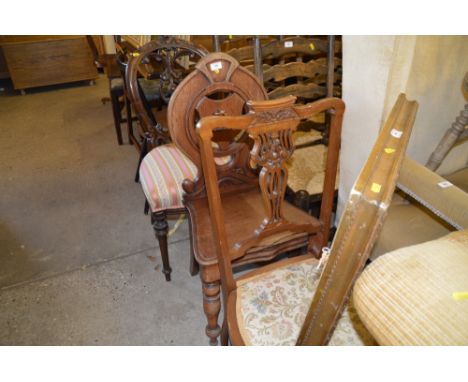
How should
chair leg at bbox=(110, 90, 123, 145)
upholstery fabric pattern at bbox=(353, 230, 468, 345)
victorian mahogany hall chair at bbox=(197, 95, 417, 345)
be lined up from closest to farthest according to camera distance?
upholstery fabric pattern at bbox=(353, 230, 468, 345)
victorian mahogany hall chair at bbox=(197, 95, 417, 345)
chair leg at bbox=(110, 90, 123, 145)

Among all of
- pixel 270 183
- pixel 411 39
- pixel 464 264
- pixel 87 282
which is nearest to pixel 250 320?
pixel 270 183

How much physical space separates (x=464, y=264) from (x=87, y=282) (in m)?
1.63

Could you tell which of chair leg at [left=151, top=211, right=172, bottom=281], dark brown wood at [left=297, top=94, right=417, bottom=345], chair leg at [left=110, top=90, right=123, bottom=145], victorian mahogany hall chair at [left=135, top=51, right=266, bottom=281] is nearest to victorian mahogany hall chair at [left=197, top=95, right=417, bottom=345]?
dark brown wood at [left=297, top=94, right=417, bottom=345]

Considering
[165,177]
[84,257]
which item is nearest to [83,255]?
[84,257]

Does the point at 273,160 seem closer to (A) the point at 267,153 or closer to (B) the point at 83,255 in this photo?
(A) the point at 267,153

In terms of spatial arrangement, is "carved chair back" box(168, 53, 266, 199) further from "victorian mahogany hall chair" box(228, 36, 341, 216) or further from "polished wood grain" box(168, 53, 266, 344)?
"victorian mahogany hall chair" box(228, 36, 341, 216)

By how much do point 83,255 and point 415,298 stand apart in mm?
1783

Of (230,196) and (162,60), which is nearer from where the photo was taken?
(230,196)

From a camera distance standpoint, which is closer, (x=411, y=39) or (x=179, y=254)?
(x=411, y=39)

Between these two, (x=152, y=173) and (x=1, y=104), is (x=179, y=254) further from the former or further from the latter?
(x=1, y=104)

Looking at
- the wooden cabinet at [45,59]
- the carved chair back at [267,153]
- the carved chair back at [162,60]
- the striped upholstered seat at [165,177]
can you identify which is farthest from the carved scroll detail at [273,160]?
the wooden cabinet at [45,59]

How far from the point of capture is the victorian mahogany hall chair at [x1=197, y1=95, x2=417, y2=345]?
47cm

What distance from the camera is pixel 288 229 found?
3.34 ft

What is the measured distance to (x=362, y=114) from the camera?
4.15ft
